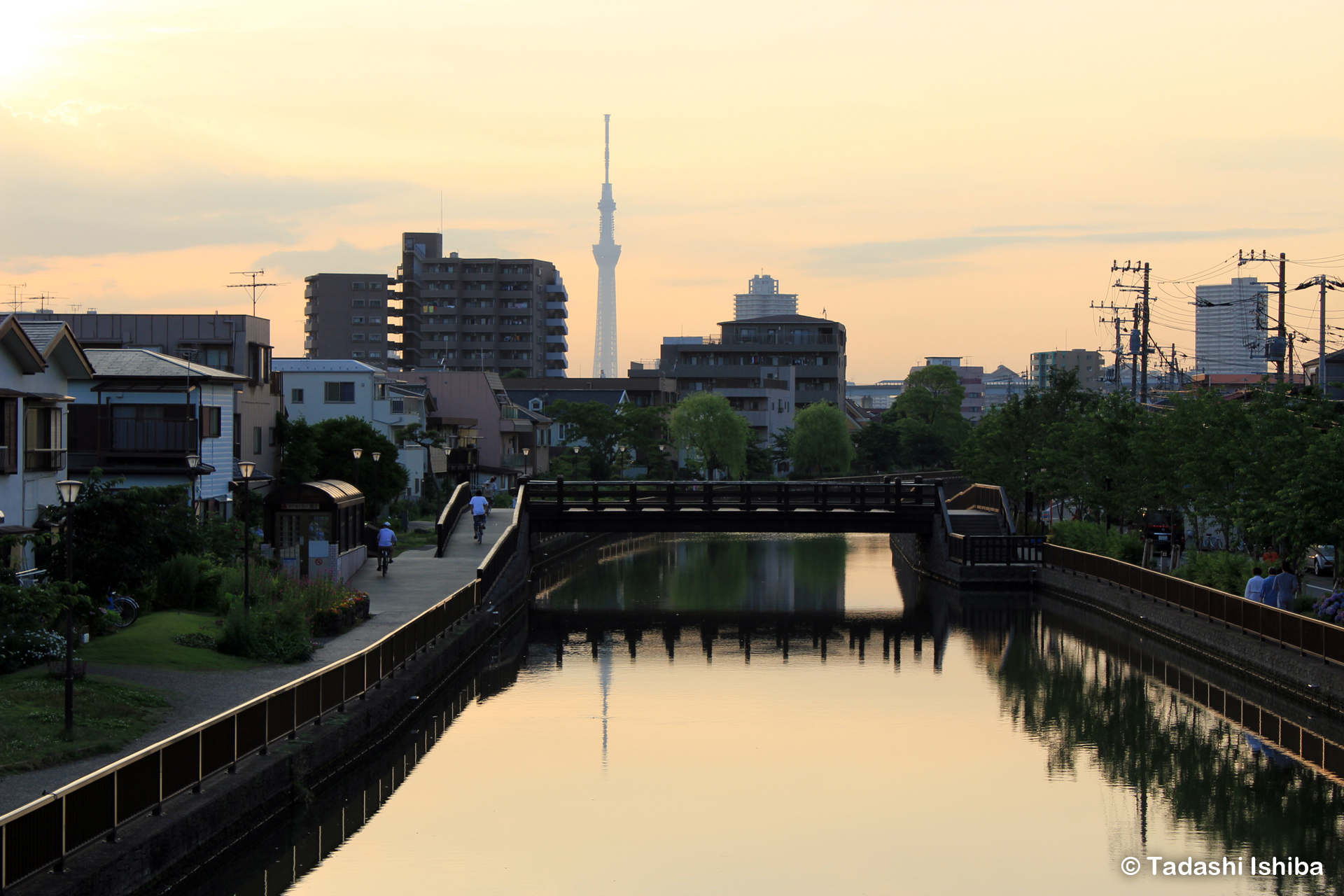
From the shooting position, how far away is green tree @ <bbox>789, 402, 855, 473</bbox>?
10769 cm

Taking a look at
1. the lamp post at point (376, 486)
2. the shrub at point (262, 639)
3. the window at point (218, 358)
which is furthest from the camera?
the window at point (218, 358)

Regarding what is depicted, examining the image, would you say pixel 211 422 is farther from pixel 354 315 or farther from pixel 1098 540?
pixel 354 315

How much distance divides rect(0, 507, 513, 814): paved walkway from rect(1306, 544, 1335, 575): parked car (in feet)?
79.0

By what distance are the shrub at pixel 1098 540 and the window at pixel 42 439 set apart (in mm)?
28773

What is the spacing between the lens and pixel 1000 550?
1737 inches

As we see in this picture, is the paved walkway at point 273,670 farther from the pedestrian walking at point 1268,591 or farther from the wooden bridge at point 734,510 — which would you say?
the pedestrian walking at point 1268,591

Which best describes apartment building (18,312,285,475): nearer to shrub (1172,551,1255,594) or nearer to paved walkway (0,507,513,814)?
paved walkway (0,507,513,814)

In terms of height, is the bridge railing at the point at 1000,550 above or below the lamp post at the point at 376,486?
below

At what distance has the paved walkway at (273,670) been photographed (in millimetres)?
14656

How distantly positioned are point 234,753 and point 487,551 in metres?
26.5

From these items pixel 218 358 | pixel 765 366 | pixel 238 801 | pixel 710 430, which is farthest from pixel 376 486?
pixel 765 366

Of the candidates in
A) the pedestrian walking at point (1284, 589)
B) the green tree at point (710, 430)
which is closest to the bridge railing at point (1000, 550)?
the pedestrian walking at point (1284, 589)

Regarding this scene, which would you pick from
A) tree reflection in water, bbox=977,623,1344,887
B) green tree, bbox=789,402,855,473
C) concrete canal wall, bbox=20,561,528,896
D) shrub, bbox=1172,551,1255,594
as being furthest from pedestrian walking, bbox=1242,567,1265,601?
green tree, bbox=789,402,855,473

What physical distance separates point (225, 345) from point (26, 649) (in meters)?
32.3
